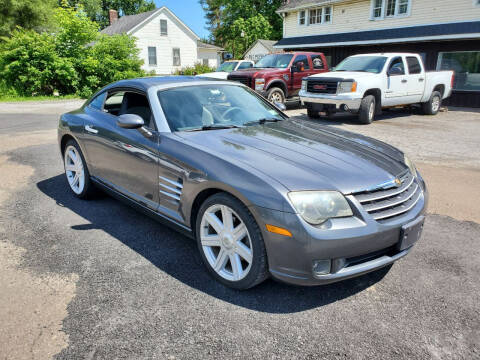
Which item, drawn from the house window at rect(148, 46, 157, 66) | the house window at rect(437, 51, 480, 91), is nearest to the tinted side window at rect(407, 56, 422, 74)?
the house window at rect(437, 51, 480, 91)

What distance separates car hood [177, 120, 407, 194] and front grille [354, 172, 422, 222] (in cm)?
6

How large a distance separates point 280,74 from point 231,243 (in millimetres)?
11885

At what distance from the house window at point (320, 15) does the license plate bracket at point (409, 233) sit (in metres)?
23.2

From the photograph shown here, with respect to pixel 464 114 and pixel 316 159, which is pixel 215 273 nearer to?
pixel 316 159

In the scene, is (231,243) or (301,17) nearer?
(231,243)

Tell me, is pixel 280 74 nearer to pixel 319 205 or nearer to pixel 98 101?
pixel 98 101

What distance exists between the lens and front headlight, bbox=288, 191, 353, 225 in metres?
2.49

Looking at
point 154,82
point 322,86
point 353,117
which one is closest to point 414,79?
point 353,117

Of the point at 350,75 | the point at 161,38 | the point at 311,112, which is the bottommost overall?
the point at 311,112

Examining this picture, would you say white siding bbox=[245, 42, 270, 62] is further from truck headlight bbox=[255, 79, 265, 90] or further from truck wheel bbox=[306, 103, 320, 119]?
truck wheel bbox=[306, 103, 320, 119]

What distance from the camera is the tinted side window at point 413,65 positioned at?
40.5 ft

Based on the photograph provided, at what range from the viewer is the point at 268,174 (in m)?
2.67

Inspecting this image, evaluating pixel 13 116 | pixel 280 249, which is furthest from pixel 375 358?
pixel 13 116

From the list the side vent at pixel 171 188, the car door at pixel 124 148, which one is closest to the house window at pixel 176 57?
the car door at pixel 124 148
